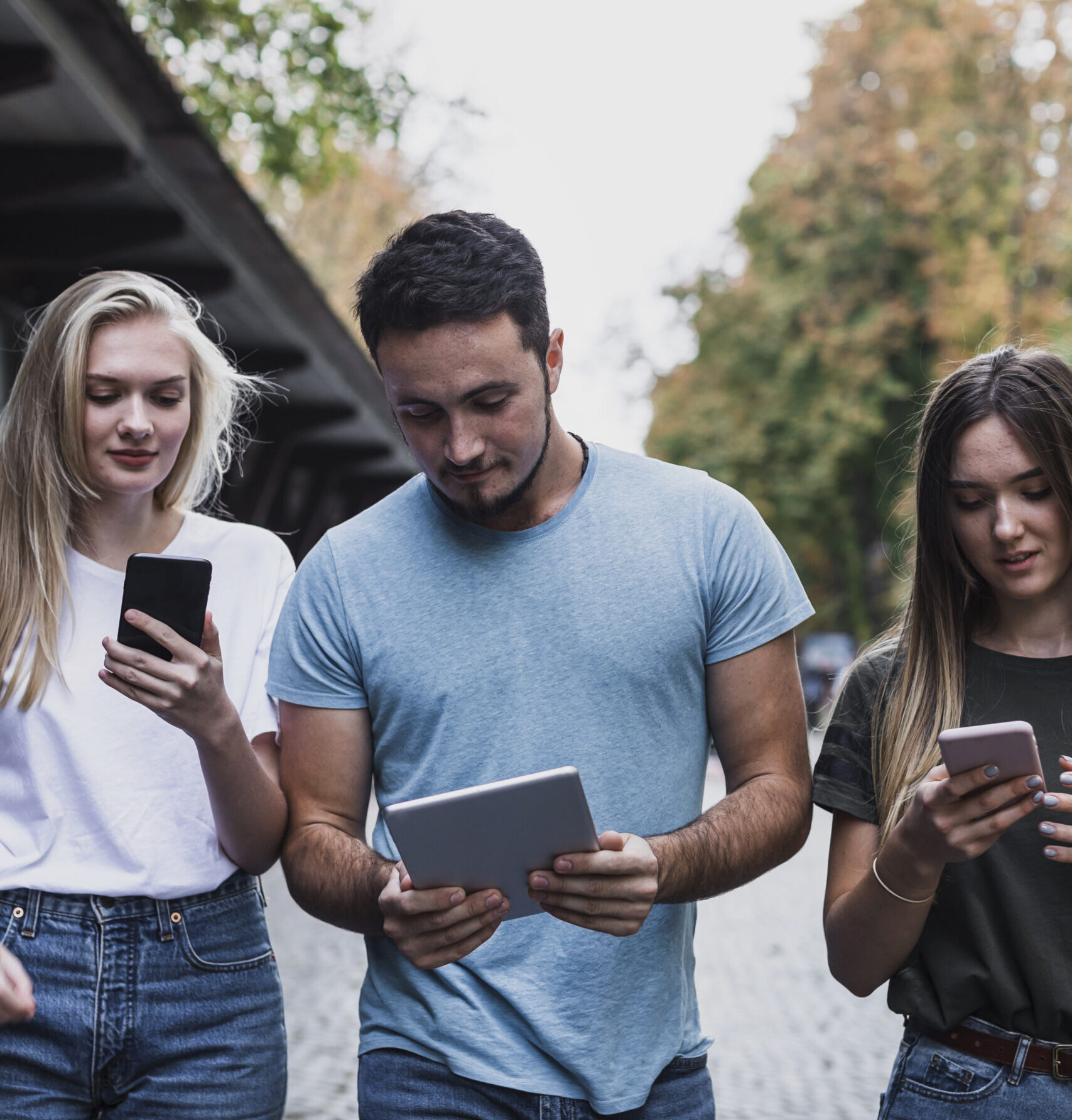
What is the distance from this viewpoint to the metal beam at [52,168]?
5.39 metres

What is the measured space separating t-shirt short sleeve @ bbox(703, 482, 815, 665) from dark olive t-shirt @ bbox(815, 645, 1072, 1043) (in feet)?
0.80

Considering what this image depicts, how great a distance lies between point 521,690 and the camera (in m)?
2.65

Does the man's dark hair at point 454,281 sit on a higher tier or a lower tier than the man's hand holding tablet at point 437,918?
higher

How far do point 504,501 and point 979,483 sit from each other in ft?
2.73

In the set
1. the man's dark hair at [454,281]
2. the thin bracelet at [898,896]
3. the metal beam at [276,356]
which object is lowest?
the thin bracelet at [898,896]

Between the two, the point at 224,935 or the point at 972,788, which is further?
the point at 224,935

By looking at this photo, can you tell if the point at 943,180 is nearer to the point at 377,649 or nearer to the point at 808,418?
the point at 808,418

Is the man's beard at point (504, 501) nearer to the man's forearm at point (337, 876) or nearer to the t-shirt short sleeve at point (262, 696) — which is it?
the t-shirt short sleeve at point (262, 696)

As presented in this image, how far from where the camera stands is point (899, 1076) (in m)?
2.53

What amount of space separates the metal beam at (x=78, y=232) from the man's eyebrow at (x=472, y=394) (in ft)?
13.3

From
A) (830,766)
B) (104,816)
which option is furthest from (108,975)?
(830,766)

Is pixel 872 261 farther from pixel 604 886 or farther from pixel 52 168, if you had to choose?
pixel 604 886

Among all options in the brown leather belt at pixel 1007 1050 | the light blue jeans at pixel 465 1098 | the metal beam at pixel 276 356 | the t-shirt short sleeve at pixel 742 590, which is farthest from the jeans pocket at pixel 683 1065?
the metal beam at pixel 276 356

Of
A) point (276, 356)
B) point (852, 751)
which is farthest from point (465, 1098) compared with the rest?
point (276, 356)
